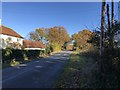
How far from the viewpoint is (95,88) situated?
10.4 metres

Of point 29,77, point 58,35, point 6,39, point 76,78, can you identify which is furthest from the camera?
point 58,35

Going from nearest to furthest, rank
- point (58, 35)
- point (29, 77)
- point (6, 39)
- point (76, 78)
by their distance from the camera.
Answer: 1. point (76, 78)
2. point (29, 77)
3. point (6, 39)
4. point (58, 35)

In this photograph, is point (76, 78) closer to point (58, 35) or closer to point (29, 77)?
point (29, 77)

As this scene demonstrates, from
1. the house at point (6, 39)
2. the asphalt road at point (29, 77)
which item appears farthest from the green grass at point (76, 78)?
the house at point (6, 39)

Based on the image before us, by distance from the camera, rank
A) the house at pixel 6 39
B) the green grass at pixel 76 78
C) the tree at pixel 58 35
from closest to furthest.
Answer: the green grass at pixel 76 78 < the house at pixel 6 39 < the tree at pixel 58 35

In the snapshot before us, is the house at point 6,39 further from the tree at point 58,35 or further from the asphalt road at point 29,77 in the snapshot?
the tree at point 58,35

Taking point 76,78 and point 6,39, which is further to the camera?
point 6,39

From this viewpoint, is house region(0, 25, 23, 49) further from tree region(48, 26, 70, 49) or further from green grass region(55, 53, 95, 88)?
tree region(48, 26, 70, 49)

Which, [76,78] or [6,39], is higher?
[6,39]

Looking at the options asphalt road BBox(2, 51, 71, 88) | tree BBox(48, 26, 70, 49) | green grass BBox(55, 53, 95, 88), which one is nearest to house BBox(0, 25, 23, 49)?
asphalt road BBox(2, 51, 71, 88)

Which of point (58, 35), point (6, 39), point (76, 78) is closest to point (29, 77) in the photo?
point (76, 78)

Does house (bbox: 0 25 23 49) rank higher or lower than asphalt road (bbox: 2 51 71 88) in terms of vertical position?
higher

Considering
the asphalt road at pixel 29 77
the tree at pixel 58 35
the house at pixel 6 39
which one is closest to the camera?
the asphalt road at pixel 29 77

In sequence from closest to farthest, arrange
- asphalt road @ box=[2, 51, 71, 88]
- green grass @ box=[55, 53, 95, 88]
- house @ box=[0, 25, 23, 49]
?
green grass @ box=[55, 53, 95, 88], asphalt road @ box=[2, 51, 71, 88], house @ box=[0, 25, 23, 49]
